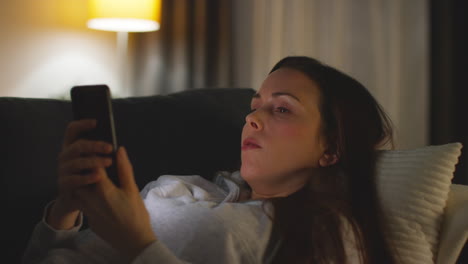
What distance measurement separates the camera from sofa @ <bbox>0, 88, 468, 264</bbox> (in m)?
1.03

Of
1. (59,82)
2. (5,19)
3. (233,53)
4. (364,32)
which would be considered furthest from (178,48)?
(364,32)

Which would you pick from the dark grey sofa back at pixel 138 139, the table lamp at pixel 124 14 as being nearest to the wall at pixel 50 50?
the table lamp at pixel 124 14

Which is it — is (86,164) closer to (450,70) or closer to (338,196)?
(338,196)

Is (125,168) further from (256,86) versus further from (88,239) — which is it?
(256,86)

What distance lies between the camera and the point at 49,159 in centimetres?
108

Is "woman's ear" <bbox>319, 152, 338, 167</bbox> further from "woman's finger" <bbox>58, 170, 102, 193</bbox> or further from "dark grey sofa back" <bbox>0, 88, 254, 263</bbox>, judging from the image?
"woman's finger" <bbox>58, 170, 102, 193</bbox>

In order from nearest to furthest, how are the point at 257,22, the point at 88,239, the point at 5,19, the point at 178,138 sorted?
the point at 88,239, the point at 178,138, the point at 5,19, the point at 257,22

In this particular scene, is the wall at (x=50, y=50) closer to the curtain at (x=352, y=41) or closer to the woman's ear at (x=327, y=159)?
the curtain at (x=352, y=41)

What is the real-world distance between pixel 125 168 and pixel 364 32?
2855 millimetres

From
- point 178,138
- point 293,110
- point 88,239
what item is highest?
point 293,110

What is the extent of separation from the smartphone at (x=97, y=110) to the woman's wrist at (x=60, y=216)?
0.68 ft

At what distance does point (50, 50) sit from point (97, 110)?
2215 mm

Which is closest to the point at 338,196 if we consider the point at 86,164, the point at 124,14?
the point at 86,164

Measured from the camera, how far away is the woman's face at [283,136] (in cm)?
112
